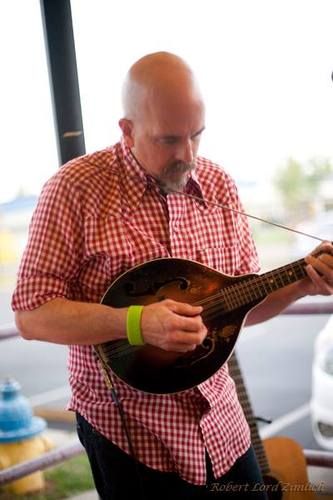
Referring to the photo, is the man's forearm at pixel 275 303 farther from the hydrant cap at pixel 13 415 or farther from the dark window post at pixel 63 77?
the hydrant cap at pixel 13 415

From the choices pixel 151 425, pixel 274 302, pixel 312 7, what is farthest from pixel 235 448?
pixel 312 7

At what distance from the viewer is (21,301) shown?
144cm

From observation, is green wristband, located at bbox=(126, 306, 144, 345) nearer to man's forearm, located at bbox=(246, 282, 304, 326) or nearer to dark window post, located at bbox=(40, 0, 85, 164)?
man's forearm, located at bbox=(246, 282, 304, 326)

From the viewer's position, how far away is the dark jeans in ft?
4.79

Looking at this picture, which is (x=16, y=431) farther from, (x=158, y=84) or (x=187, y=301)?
(x=158, y=84)

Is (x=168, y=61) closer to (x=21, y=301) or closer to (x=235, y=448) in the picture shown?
(x=21, y=301)

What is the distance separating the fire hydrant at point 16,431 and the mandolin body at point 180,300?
1.24m

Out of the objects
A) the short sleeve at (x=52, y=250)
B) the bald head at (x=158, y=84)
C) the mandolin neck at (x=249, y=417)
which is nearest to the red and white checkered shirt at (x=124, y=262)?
the short sleeve at (x=52, y=250)

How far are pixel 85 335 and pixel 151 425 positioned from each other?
245mm

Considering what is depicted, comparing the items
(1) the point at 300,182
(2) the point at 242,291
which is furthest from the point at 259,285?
(1) the point at 300,182

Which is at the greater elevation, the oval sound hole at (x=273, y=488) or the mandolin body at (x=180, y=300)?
the mandolin body at (x=180, y=300)

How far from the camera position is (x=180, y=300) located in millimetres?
1504

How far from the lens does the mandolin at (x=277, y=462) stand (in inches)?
82.1

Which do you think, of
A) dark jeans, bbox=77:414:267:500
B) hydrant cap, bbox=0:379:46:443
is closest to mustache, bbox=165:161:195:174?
dark jeans, bbox=77:414:267:500
